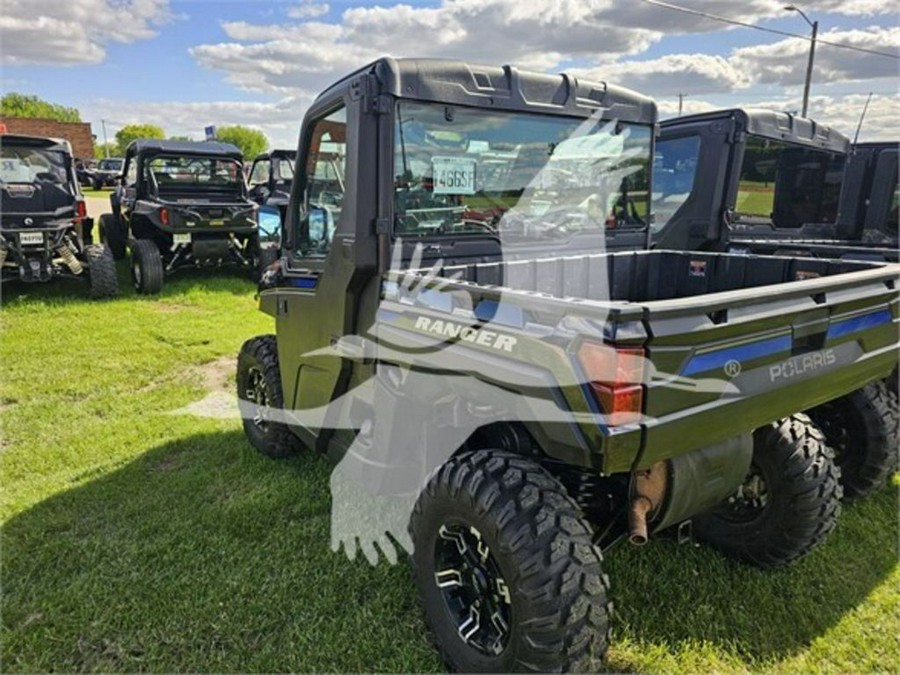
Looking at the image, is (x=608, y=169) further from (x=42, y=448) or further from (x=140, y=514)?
(x=42, y=448)

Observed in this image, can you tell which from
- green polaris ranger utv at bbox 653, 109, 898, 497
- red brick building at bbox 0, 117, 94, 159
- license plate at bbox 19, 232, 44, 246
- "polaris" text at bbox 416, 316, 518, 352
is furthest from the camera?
red brick building at bbox 0, 117, 94, 159

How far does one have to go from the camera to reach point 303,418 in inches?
138

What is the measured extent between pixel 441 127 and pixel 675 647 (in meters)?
2.42

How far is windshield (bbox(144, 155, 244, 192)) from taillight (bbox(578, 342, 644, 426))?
956 cm

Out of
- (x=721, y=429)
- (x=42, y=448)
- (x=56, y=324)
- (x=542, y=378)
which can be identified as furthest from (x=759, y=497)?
(x=56, y=324)

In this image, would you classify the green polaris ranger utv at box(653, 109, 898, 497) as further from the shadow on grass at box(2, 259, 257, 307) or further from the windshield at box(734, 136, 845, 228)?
the shadow on grass at box(2, 259, 257, 307)

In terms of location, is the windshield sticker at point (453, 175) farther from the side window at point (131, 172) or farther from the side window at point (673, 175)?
the side window at point (131, 172)

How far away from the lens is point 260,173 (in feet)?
46.0

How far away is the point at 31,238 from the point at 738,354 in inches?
344

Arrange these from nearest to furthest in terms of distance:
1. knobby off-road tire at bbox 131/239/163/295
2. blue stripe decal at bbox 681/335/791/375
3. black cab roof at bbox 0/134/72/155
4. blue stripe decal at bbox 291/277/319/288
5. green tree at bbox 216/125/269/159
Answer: blue stripe decal at bbox 681/335/791/375, blue stripe decal at bbox 291/277/319/288, black cab roof at bbox 0/134/72/155, knobby off-road tire at bbox 131/239/163/295, green tree at bbox 216/125/269/159

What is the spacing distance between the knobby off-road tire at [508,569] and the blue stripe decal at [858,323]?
129cm

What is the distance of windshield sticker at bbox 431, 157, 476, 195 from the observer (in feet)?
9.55

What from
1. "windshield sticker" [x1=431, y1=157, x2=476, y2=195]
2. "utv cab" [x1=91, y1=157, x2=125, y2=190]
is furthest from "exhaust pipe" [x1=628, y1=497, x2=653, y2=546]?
"utv cab" [x1=91, y1=157, x2=125, y2=190]

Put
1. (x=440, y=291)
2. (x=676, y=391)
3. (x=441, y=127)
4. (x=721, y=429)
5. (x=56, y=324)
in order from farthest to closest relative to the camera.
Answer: (x=56, y=324), (x=441, y=127), (x=440, y=291), (x=721, y=429), (x=676, y=391)
